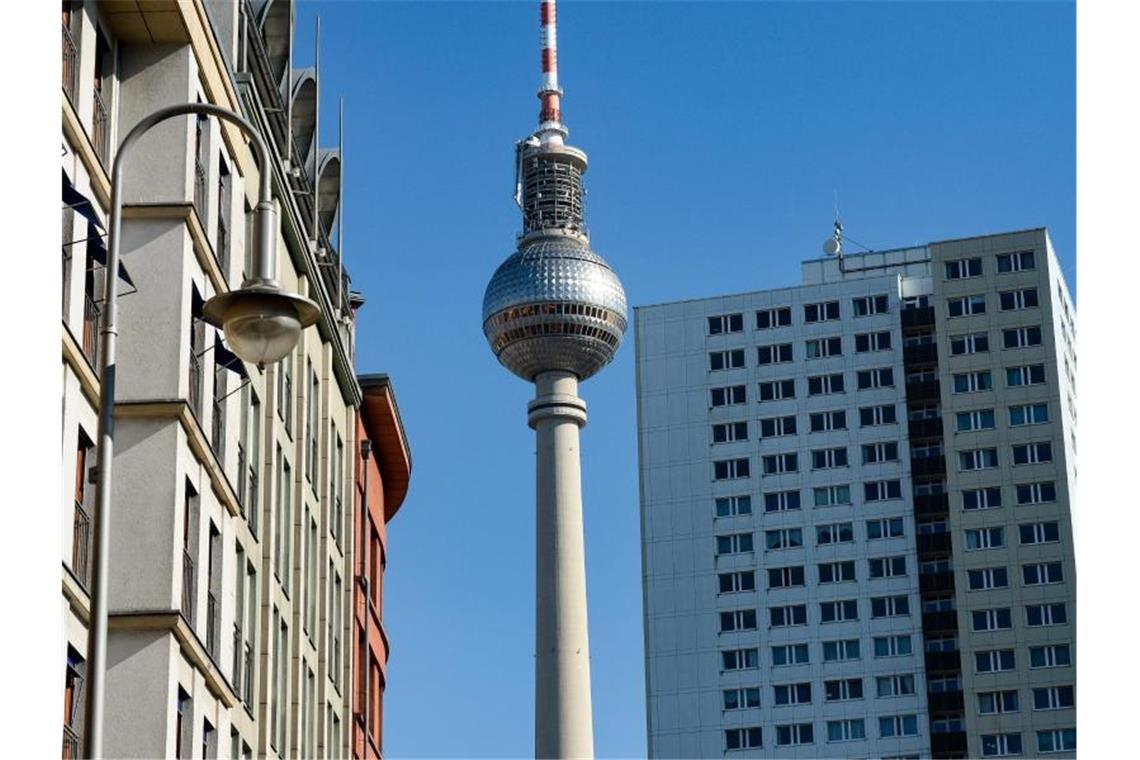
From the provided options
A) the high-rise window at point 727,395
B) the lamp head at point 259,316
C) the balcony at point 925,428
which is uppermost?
the high-rise window at point 727,395

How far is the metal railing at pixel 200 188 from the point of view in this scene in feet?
117

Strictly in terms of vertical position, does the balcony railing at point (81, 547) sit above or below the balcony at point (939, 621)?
below

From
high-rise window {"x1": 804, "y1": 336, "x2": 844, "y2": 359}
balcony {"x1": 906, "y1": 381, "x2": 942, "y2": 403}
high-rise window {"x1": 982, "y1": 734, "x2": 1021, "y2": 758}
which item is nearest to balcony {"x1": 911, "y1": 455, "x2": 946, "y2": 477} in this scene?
balcony {"x1": 906, "y1": 381, "x2": 942, "y2": 403}

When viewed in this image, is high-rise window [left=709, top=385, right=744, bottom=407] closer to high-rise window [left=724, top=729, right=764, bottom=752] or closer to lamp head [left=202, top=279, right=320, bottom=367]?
high-rise window [left=724, top=729, right=764, bottom=752]

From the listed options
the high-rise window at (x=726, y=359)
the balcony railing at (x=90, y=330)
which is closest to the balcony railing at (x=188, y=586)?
the balcony railing at (x=90, y=330)

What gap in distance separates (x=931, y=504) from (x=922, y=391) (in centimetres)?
826

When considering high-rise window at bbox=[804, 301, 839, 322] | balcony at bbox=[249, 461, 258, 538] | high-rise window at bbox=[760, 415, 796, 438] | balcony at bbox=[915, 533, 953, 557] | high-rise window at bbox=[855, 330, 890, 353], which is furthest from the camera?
high-rise window at bbox=[804, 301, 839, 322]

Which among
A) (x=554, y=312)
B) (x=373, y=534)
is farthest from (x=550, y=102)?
(x=373, y=534)

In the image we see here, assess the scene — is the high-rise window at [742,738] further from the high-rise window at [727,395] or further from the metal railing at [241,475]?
the metal railing at [241,475]

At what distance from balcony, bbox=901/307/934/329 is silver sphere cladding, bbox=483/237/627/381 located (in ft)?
79.1

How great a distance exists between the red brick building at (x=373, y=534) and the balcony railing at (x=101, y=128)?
25666 mm

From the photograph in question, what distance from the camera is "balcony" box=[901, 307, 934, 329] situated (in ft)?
506

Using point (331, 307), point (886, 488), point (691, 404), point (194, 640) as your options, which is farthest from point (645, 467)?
point (194, 640)
